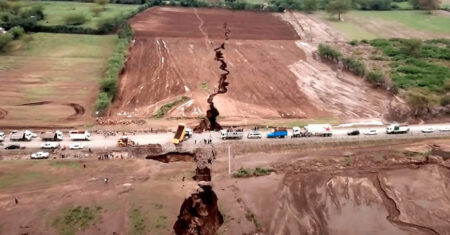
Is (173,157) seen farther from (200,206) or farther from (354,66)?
(354,66)

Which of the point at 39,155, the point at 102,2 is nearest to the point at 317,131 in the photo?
the point at 39,155

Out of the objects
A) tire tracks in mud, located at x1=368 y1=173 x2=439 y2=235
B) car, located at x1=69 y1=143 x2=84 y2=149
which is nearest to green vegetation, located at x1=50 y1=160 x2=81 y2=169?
car, located at x1=69 y1=143 x2=84 y2=149

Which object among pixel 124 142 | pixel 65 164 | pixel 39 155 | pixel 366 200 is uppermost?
pixel 124 142

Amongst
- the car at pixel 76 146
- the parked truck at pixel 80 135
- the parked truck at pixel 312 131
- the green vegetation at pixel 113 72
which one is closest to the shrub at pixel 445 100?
the parked truck at pixel 312 131

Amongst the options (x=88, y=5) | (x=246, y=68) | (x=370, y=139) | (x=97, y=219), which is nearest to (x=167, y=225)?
(x=97, y=219)

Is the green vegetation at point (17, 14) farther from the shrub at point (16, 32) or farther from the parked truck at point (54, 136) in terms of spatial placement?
the parked truck at point (54, 136)

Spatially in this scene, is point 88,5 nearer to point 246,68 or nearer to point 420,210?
point 246,68

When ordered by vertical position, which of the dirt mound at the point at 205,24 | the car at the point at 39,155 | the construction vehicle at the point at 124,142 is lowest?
the car at the point at 39,155
